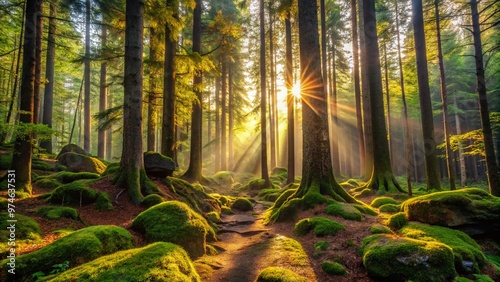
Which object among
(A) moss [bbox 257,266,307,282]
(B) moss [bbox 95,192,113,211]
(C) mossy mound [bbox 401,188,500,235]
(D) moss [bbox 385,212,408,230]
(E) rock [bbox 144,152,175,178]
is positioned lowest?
(A) moss [bbox 257,266,307,282]

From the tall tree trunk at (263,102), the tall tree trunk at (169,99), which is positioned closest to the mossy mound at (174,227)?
the tall tree trunk at (169,99)

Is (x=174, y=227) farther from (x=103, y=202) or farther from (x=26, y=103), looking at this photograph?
(x=26, y=103)

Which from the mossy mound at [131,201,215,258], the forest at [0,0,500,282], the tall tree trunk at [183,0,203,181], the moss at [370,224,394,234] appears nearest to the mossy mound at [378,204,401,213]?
the forest at [0,0,500,282]

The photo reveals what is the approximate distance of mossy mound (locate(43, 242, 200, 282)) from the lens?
276cm

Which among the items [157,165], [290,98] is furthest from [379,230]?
[290,98]

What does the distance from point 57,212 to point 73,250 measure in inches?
114

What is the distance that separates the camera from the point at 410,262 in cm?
385

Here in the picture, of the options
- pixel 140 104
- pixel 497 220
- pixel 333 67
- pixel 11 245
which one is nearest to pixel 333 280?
pixel 497 220

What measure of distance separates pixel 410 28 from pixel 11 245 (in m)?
26.1

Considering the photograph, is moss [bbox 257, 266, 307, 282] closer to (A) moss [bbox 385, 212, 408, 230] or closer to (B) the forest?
(B) the forest

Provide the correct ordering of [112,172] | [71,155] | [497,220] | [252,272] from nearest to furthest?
[252,272]
[497,220]
[112,172]
[71,155]

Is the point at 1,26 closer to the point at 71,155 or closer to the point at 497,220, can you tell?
the point at 71,155

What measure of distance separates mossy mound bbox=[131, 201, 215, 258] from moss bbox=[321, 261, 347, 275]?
2.68 metres

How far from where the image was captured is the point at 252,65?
25266 millimetres
